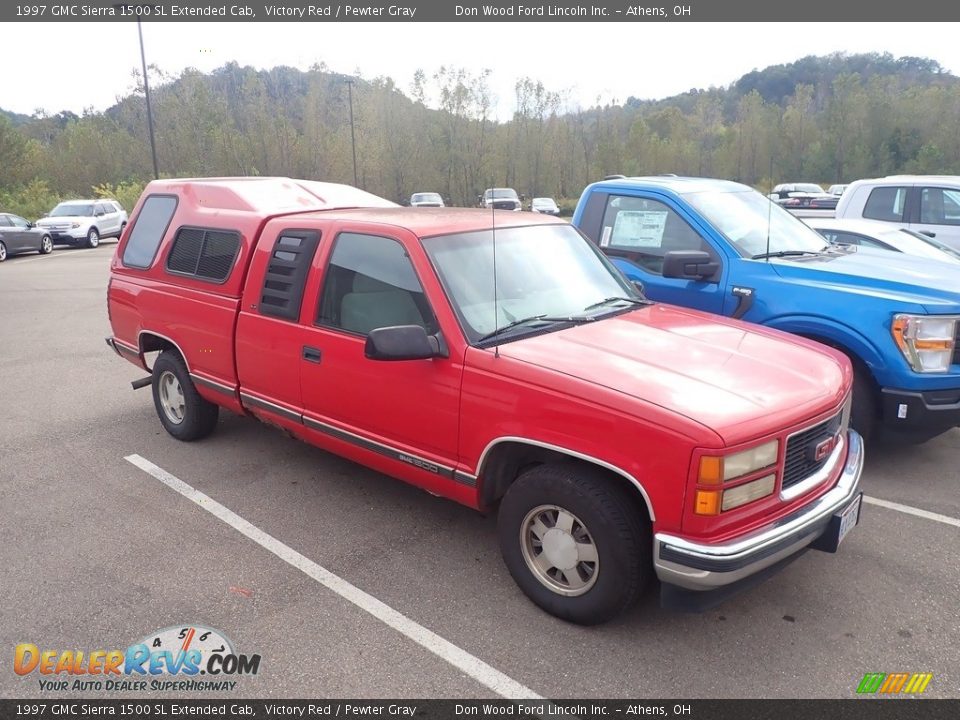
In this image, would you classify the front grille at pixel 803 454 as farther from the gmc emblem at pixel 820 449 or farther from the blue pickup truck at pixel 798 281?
the blue pickup truck at pixel 798 281

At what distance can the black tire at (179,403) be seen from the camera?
5406mm

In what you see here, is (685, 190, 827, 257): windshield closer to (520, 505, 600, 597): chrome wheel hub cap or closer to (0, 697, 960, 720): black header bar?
(520, 505, 600, 597): chrome wheel hub cap

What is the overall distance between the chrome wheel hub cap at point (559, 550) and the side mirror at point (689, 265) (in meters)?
2.53

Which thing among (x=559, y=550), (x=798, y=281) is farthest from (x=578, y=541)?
(x=798, y=281)

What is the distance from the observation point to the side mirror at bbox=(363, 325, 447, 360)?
330 centimetres

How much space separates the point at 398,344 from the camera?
10.8 ft

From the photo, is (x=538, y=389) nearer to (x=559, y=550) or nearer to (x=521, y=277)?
(x=559, y=550)

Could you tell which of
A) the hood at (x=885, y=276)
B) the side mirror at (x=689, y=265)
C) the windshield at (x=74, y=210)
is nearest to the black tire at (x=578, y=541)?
the side mirror at (x=689, y=265)

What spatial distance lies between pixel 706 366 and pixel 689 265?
2.04m

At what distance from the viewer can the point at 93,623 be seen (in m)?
3.29

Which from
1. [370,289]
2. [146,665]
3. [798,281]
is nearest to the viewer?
[146,665]

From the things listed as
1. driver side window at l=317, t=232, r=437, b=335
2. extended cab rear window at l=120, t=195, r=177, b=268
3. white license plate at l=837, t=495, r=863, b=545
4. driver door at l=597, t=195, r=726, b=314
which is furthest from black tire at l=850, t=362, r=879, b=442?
extended cab rear window at l=120, t=195, r=177, b=268

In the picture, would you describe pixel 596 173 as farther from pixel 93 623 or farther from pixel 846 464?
pixel 93 623

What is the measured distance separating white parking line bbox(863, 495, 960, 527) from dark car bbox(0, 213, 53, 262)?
23.5 m
